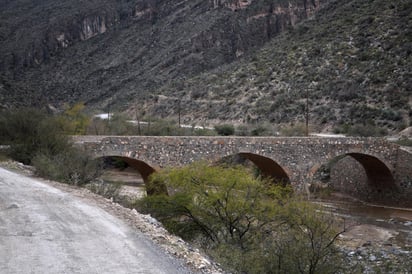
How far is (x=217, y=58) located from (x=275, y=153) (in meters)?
45.4

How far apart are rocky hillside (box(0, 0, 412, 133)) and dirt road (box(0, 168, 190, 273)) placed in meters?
24.4

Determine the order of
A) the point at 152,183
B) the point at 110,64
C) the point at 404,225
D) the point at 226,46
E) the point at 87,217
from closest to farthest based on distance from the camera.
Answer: the point at 87,217, the point at 152,183, the point at 404,225, the point at 226,46, the point at 110,64

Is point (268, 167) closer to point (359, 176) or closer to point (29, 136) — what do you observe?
point (359, 176)

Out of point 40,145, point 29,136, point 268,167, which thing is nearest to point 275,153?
point 268,167

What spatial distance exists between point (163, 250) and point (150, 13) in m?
82.8

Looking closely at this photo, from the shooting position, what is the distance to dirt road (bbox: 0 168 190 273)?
7129 mm

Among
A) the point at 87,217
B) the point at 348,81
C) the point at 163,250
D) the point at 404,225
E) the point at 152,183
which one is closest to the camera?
the point at 163,250

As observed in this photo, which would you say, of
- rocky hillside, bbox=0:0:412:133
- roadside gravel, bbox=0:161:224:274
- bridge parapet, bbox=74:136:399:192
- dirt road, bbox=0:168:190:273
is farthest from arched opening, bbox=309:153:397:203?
dirt road, bbox=0:168:190:273

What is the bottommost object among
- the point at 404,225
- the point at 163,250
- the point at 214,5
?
the point at 404,225

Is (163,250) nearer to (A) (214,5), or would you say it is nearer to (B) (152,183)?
(B) (152,183)

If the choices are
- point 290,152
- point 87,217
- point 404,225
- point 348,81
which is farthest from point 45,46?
point 87,217

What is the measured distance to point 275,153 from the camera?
1029 inches

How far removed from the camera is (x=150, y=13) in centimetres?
8712

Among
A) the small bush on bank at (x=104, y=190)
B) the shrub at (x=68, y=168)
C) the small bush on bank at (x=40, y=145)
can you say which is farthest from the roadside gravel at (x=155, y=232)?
the small bush on bank at (x=40, y=145)
